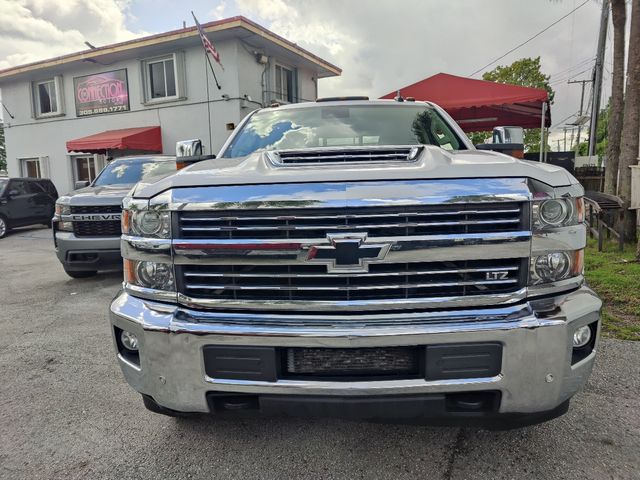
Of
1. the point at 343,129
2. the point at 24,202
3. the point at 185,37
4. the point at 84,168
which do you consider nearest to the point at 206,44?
the point at 185,37

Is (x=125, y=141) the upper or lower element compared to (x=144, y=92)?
lower

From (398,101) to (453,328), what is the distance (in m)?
2.44

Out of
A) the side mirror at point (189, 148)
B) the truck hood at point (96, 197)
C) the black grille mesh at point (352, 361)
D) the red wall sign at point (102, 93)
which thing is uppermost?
the red wall sign at point (102, 93)

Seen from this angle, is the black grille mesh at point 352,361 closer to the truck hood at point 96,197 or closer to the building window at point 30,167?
the truck hood at point 96,197

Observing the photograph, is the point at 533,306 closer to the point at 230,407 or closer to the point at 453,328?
the point at 453,328

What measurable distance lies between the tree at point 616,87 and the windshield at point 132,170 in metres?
8.12

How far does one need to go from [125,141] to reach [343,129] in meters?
12.5

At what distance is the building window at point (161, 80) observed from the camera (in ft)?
47.9

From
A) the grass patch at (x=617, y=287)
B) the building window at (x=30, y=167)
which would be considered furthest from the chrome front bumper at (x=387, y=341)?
the building window at (x=30, y=167)

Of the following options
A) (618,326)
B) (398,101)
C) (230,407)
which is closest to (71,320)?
(230,407)

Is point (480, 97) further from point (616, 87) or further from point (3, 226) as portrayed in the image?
point (3, 226)

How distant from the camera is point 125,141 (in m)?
13.9

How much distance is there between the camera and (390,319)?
5.99 ft

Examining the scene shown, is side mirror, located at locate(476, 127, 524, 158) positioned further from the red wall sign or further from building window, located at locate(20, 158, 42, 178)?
building window, located at locate(20, 158, 42, 178)
